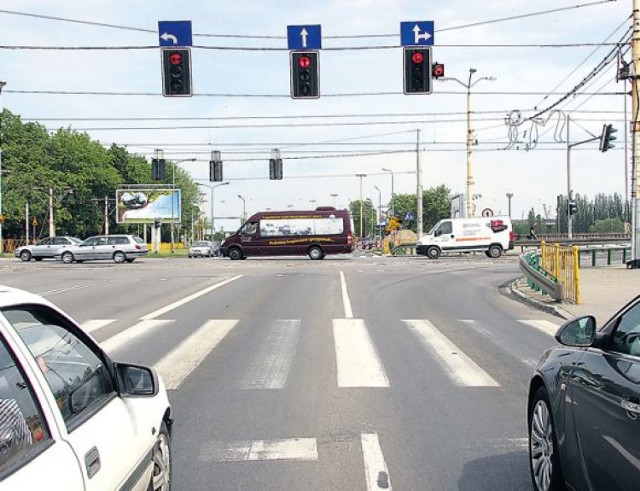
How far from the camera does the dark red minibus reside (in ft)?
133

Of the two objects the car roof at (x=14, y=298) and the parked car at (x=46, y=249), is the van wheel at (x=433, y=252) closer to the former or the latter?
the parked car at (x=46, y=249)

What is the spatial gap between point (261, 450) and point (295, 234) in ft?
115

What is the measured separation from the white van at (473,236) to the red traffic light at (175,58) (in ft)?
82.4

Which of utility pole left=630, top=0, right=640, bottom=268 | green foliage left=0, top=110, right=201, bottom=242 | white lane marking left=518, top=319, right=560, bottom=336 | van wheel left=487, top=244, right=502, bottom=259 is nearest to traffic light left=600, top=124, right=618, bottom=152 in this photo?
utility pole left=630, top=0, right=640, bottom=268

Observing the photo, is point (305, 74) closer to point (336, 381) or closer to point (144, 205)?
point (336, 381)

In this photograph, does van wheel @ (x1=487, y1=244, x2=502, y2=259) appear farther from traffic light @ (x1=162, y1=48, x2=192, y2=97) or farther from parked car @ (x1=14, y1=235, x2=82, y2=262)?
traffic light @ (x1=162, y1=48, x2=192, y2=97)

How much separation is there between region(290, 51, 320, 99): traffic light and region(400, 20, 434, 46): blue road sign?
7.66 feet

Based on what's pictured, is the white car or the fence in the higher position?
the white car

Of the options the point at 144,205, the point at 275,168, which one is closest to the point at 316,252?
the point at 275,168

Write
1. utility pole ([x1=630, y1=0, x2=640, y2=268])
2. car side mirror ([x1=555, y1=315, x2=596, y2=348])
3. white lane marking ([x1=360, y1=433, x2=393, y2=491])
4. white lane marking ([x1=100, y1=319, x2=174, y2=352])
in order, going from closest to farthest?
1. car side mirror ([x1=555, y1=315, x2=596, y2=348])
2. white lane marking ([x1=360, y1=433, x2=393, y2=491])
3. white lane marking ([x1=100, y1=319, x2=174, y2=352])
4. utility pole ([x1=630, y1=0, x2=640, y2=268])

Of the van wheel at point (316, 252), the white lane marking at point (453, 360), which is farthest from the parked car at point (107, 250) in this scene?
the white lane marking at point (453, 360)

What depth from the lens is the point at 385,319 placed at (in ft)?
45.1

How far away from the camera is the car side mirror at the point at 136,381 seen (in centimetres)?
353

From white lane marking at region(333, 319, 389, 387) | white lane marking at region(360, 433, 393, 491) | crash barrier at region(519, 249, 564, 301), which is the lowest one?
white lane marking at region(333, 319, 389, 387)
